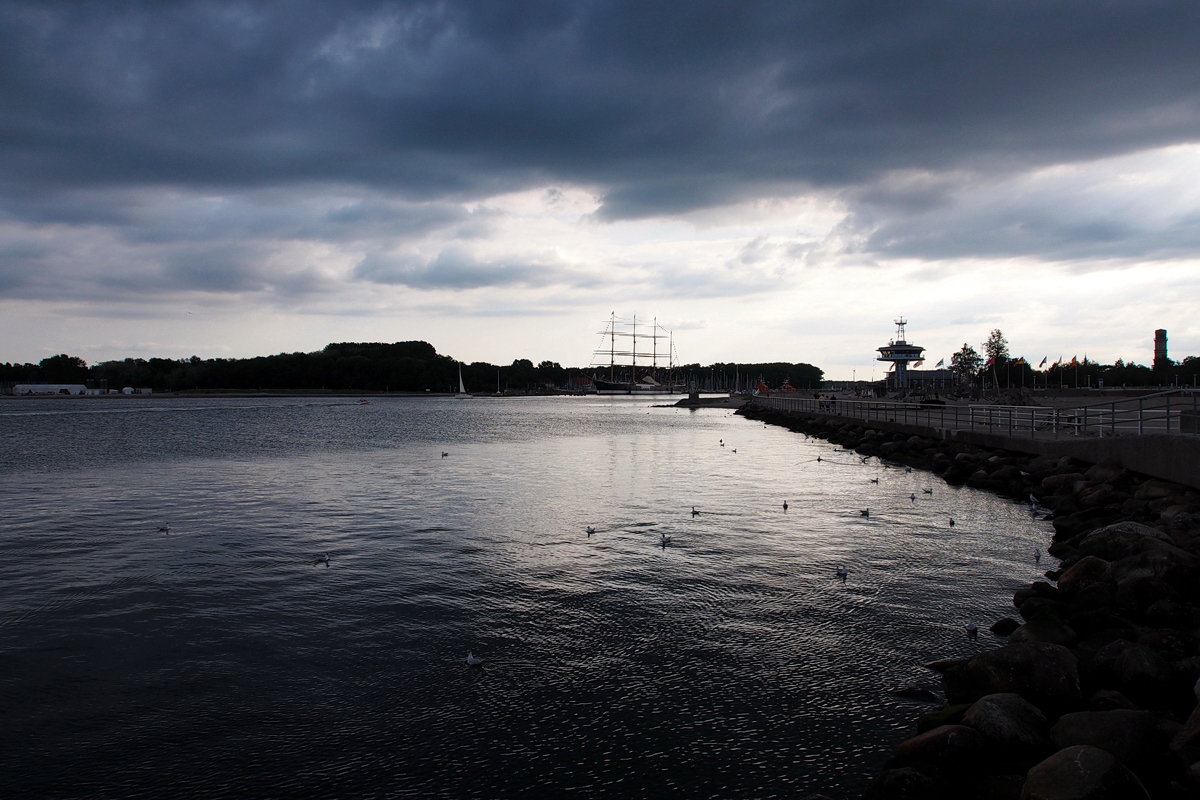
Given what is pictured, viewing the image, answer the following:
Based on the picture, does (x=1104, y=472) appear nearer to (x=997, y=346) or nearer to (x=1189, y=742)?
(x=1189, y=742)

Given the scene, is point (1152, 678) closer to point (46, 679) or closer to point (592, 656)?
point (592, 656)

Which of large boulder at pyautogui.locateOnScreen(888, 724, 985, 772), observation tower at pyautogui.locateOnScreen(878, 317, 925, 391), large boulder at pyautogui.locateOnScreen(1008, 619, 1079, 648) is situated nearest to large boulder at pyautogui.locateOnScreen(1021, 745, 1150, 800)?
large boulder at pyautogui.locateOnScreen(888, 724, 985, 772)

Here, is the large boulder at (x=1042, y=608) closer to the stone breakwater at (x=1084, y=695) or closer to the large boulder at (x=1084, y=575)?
the stone breakwater at (x=1084, y=695)

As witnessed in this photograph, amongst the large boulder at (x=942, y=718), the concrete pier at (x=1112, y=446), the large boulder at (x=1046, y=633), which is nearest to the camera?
the large boulder at (x=942, y=718)

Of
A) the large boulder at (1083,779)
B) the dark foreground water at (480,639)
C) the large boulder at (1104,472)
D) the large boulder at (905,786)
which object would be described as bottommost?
the dark foreground water at (480,639)

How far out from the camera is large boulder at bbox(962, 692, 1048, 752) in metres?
6.22

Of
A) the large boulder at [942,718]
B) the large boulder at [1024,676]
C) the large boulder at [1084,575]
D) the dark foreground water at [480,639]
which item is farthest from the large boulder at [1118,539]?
the large boulder at [942,718]

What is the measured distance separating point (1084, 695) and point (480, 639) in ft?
22.7

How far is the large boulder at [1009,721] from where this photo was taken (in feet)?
20.4

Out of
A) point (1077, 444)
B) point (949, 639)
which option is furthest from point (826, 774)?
point (1077, 444)

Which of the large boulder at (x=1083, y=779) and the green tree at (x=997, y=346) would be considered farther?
the green tree at (x=997, y=346)

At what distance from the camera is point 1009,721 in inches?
250

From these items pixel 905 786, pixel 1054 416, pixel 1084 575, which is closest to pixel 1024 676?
pixel 905 786

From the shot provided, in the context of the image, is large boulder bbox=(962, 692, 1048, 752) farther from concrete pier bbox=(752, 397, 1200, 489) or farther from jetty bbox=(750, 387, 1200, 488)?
concrete pier bbox=(752, 397, 1200, 489)
